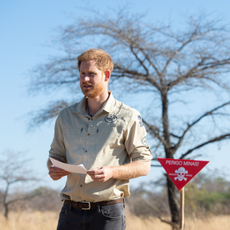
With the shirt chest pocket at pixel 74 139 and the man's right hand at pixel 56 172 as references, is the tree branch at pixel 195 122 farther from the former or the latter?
the man's right hand at pixel 56 172

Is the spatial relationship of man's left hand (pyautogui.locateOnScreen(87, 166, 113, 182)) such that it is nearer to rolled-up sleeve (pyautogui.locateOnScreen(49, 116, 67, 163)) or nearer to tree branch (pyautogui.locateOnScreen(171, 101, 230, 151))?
rolled-up sleeve (pyautogui.locateOnScreen(49, 116, 67, 163))

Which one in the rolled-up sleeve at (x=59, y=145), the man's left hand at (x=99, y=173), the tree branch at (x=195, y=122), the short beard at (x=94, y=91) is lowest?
the man's left hand at (x=99, y=173)

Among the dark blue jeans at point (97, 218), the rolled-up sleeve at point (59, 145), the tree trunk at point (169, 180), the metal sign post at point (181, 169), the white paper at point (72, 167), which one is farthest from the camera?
the tree trunk at point (169, 180)

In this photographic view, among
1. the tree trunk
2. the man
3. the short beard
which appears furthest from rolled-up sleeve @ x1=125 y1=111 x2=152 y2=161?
the tree trunk

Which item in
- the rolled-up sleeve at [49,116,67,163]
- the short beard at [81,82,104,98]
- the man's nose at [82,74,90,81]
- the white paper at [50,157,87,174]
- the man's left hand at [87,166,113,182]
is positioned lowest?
the man's left hand at [87,166,113,182]

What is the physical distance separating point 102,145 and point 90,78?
455 mm

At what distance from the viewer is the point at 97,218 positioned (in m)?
2.00

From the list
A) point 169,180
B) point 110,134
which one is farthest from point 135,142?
point 169,180

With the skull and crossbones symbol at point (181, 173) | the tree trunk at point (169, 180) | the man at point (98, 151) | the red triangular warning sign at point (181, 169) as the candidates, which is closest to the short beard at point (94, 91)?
the man at point (98, 151)

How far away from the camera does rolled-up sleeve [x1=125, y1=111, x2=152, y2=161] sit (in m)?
2.10

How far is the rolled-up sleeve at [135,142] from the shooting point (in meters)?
2.10

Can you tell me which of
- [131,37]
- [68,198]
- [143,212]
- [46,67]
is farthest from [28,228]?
[143,212]

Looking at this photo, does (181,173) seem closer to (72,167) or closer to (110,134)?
(110,134)

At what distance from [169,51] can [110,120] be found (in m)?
5.81
